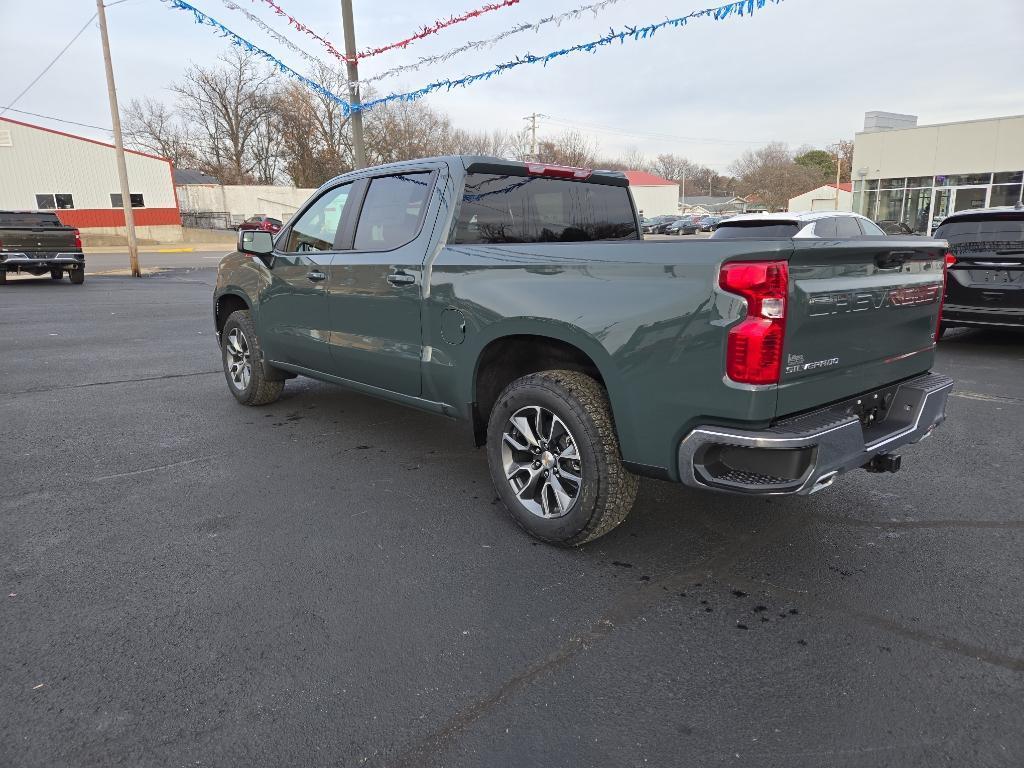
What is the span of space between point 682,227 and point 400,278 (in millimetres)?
48765

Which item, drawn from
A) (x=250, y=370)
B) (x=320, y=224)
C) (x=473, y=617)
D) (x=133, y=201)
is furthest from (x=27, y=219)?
(x=133, y=201)

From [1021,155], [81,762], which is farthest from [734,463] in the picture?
[1021,155]

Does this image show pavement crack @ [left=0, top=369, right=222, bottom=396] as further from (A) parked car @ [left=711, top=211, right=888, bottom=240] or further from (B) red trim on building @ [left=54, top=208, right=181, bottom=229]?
(B) red trim on building @ [left=54, top=208, right=181, bottom=229]

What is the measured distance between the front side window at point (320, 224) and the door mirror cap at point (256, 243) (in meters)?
0.15

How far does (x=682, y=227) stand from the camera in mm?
49844

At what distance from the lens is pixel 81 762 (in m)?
2.05

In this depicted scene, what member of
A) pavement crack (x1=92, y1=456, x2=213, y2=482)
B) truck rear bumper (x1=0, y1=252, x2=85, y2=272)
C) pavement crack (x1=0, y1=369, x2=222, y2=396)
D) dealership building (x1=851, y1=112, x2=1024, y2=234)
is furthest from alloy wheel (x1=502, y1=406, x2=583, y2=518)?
dealership building (x1=851, y1=112, x2=1024, y2=234)

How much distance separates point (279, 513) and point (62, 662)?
4.58 feet

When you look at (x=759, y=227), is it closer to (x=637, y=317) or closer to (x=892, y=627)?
(x=637, y=317)

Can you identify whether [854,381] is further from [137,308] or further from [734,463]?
[137,308]

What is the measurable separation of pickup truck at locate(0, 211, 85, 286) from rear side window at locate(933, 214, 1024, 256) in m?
19.1

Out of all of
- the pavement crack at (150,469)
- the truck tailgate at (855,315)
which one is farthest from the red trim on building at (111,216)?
the truck tailgate at (855,315)

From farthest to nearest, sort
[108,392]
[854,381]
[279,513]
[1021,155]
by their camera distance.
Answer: [1021,155] < [108,392] < [279,513] < [854,381]

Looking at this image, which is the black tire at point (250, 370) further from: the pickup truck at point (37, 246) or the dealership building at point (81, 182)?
the dealership building at point (81, 182)
